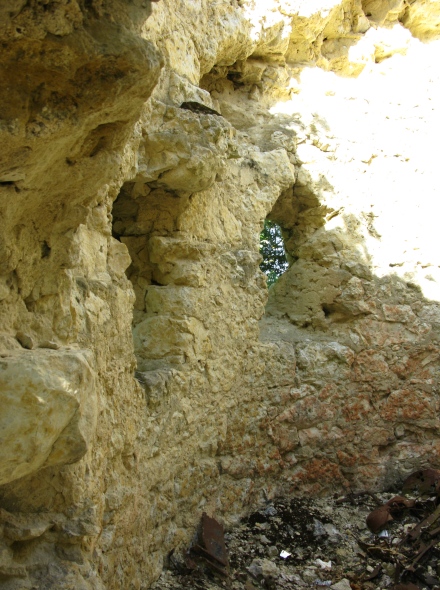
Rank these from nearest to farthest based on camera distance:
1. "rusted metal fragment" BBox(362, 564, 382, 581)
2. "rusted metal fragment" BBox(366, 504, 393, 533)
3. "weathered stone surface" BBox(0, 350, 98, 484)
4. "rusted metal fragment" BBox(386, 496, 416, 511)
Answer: "weathered stone surface" BBox(0, 350, 98, 484) → "rusted metal fragment" BBox(362, 564, 382, 581) → "rusted metal fragment" BBox(366, 504, 393, 533) → "rusted metal fragment" BBox(386, 496, 416, 511)

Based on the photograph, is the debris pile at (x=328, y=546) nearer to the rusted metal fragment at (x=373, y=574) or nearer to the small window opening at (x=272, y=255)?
the rusted metal fragment at (x=373, y=574)

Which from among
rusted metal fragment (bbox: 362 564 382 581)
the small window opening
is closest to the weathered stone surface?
rusted metal fragment (bbox: 362 564 382 581)

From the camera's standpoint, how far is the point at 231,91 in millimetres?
3920

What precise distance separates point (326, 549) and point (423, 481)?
0.93 meters

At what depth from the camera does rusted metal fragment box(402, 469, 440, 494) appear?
358 cm

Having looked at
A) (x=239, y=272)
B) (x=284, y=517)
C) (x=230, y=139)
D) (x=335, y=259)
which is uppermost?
(x=230, y=139)

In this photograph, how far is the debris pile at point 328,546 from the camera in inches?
106

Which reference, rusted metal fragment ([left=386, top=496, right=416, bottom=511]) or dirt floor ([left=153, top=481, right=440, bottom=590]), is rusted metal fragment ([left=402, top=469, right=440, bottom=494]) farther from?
rusted metal fragment ([left=386, top=496, right=416, bottom=511])

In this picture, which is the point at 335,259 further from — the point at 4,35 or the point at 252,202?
the point at 4,35

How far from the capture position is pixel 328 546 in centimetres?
310

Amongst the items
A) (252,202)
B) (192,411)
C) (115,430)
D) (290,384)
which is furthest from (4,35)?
(290,384)

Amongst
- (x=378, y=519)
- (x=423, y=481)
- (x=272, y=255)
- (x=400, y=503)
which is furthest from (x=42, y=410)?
(x=272, y=255)

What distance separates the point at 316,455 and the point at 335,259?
51.0 inches

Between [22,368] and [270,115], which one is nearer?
[22,368]
